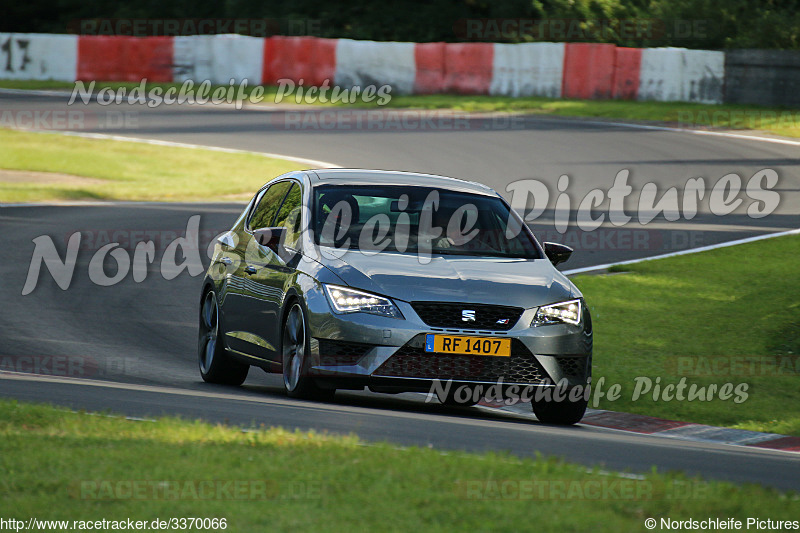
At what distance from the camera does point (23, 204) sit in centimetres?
2216

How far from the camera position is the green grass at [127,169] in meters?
24.3

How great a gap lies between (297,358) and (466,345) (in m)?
1.22

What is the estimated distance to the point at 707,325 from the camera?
1322cm

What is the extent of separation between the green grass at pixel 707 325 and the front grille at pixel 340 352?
2.93m

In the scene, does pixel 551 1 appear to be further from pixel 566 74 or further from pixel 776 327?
pixel 776 327

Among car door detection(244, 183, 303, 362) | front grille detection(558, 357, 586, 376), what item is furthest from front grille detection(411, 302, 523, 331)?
car door detection(244, 183, 303, 362)

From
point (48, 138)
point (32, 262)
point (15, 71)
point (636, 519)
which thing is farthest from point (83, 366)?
point (15, 71)

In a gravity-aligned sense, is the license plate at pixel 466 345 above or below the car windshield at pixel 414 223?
below

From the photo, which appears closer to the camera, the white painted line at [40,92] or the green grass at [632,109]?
the green grass at [632,109]

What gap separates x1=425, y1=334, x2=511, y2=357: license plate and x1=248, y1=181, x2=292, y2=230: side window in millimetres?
2362

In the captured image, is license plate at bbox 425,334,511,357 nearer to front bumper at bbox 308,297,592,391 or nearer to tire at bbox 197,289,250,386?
front bumper at bbox 308,297,592,391

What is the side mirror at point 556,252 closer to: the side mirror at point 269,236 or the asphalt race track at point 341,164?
the asphalt race track at point 341,164
